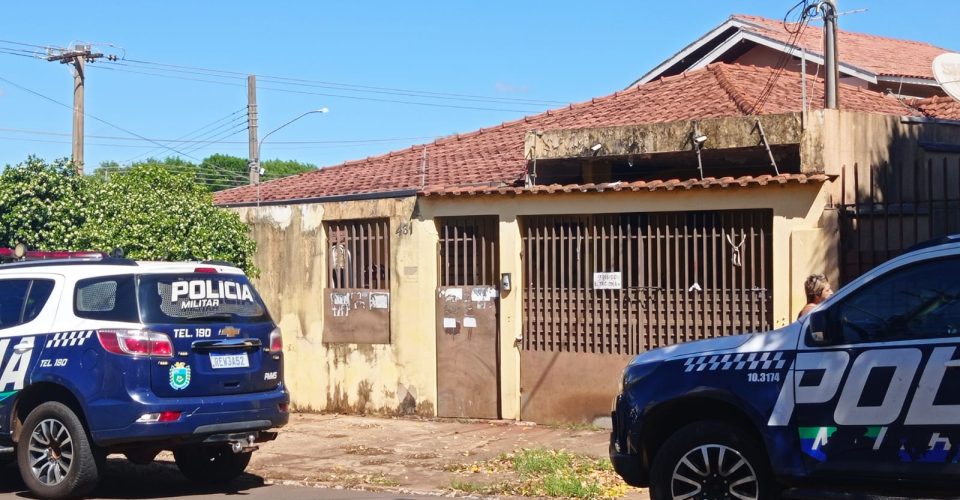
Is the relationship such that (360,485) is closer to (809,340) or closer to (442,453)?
(442,453)

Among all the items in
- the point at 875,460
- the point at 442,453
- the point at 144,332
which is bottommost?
the point at 442,453

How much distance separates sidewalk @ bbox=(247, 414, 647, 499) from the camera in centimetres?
1031

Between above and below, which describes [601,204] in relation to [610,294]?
above

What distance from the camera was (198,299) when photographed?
365 inches

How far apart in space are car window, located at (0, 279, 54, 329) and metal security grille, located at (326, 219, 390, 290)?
18.8 ft

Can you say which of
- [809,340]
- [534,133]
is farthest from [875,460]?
[534,133]

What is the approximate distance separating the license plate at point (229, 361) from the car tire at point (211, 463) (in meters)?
1.13

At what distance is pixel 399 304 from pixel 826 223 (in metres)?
5.35

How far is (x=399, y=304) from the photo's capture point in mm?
14523

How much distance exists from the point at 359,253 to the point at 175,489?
5633 mm

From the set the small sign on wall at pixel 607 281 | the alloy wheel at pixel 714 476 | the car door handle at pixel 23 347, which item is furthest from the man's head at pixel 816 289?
the car door handle at pixel 23 347

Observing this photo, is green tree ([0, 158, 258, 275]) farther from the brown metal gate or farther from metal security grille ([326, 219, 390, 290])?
the brown metal gate

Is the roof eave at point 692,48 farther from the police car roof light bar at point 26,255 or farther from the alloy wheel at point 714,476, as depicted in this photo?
the alloy wheel at point 714,476

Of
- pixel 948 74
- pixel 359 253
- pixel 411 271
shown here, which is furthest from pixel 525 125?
pixel 948 74
